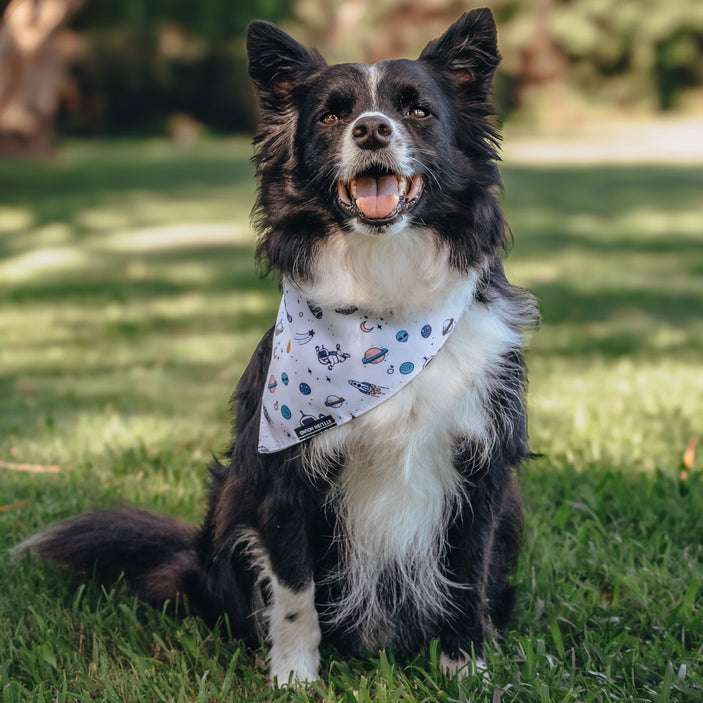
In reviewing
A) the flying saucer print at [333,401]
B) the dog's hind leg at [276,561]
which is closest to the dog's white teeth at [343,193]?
the flying saucer print at [333,401]

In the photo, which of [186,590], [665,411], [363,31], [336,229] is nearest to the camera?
[336,229]

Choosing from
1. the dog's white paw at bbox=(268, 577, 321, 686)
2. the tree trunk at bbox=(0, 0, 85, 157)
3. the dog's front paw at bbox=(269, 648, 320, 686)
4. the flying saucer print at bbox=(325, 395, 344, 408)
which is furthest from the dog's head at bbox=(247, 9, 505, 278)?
the tree trunk at bbox=(0, 0, 85, 157)

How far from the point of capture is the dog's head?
9.36 feet

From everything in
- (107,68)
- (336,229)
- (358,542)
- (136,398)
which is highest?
(107,68)

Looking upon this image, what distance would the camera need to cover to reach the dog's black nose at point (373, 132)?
278cm

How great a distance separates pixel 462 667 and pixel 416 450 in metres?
0.67

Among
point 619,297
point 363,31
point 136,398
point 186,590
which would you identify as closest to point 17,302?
point 136,398

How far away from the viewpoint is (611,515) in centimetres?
390

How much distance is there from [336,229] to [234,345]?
4.55m

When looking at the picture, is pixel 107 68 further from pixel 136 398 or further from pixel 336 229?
pixel 336 229

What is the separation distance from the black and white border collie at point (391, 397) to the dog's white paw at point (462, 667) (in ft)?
0.04

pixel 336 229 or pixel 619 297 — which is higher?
pixel 336 229

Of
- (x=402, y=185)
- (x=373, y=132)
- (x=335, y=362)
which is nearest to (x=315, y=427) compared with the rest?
(x=335, y=362)

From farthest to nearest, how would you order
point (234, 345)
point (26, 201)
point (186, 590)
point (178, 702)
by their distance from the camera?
point (26, 201)
point (234, 345)
point (186, 590)
point (178, 702)
